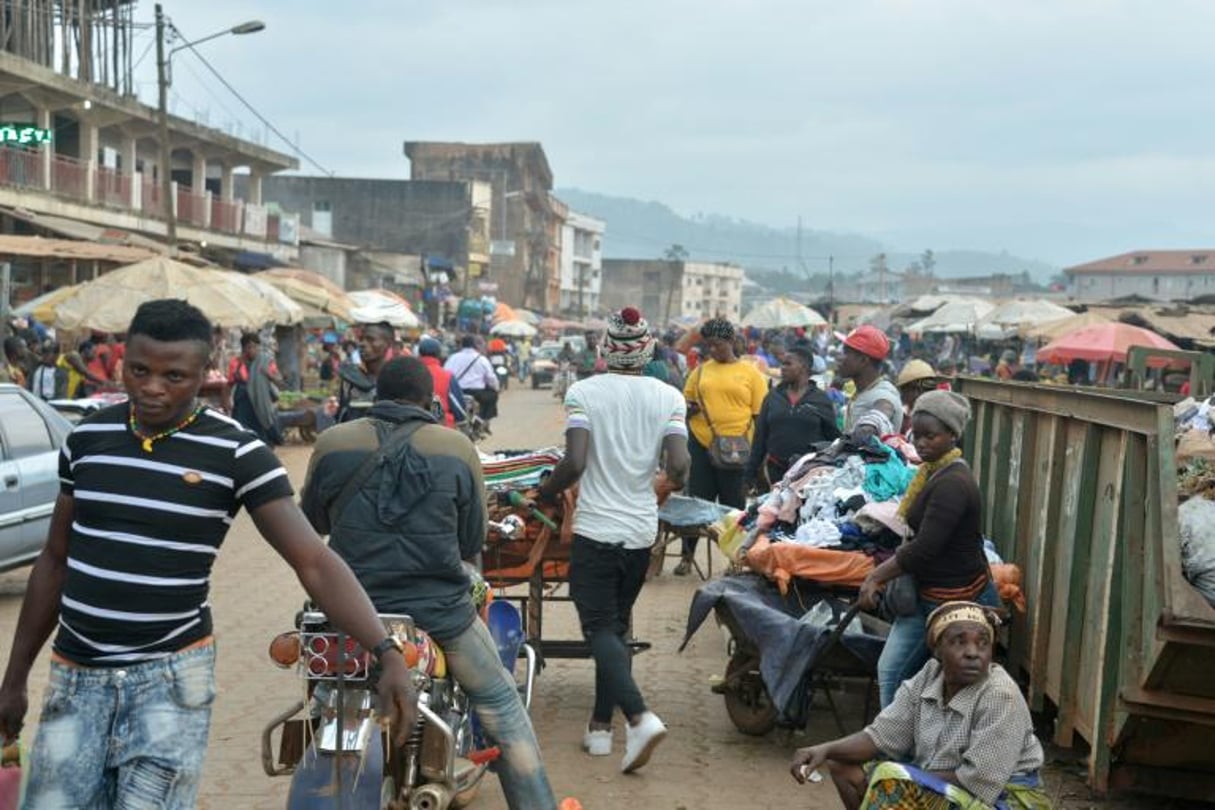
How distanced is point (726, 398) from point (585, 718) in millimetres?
4125

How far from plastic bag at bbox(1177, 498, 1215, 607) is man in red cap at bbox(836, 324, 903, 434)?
307 centimetres

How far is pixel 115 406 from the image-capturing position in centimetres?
375

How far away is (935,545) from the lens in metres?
5.91

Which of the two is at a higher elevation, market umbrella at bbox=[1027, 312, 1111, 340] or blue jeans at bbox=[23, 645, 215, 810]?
market umbrella at bbox=[1027, 312, 1111, 340]

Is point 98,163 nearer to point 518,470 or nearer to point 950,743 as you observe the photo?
point 518,470

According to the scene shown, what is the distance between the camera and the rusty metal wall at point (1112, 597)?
5.04m

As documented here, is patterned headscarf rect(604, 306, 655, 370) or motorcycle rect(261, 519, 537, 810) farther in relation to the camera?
patterned headscarf rect(604, 306, 655, 370)

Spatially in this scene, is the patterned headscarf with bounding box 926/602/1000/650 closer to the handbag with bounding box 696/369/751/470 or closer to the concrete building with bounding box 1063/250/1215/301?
the handbag with bounding box 696/369/751/470

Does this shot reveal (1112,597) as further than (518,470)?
No

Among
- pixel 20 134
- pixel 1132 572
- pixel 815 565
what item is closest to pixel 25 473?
pixel 815 565

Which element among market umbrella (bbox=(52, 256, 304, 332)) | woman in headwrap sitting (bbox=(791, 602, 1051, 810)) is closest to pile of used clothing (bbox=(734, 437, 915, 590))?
woman in headwrap sitting (bbox=(791, 602, 1051, 810))

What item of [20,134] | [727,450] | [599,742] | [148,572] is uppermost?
[20,134]

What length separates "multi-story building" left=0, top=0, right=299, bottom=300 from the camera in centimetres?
3002

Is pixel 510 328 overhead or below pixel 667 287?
below
